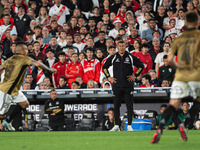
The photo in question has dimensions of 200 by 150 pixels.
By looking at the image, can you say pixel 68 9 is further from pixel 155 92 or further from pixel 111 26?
pixel 155 92

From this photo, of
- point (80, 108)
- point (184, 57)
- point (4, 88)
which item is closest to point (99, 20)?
point (80, 108)

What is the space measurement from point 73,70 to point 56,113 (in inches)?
72.8

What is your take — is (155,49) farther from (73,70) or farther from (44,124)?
(44,124)

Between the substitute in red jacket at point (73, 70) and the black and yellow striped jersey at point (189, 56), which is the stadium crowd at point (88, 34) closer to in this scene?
the substitute in red jacket at point (73, 70)

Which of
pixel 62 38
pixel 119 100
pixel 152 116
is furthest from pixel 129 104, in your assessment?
pixel 62 38

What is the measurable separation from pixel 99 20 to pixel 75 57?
145 inches

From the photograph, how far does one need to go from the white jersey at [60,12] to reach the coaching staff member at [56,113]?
581 centimetres

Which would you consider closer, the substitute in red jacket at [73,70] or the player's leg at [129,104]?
the player's leg at [129,104]

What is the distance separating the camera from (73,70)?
596 inches

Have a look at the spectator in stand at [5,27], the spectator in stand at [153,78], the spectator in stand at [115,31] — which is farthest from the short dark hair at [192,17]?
the spectator in stand at [5,27]

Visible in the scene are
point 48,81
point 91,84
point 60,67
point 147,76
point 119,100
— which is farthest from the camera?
point 60,67

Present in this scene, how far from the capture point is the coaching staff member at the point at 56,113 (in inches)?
548

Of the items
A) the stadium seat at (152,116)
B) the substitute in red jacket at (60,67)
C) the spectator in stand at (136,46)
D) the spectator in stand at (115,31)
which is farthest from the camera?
the spectator in stand at (115,31)


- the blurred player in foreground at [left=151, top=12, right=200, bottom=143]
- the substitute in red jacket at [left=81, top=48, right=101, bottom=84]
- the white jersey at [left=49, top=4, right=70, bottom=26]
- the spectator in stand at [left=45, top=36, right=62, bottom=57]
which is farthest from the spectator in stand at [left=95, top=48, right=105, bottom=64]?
the blurred player in foreground at [left=151, top=12, right=200, bottom=143]
